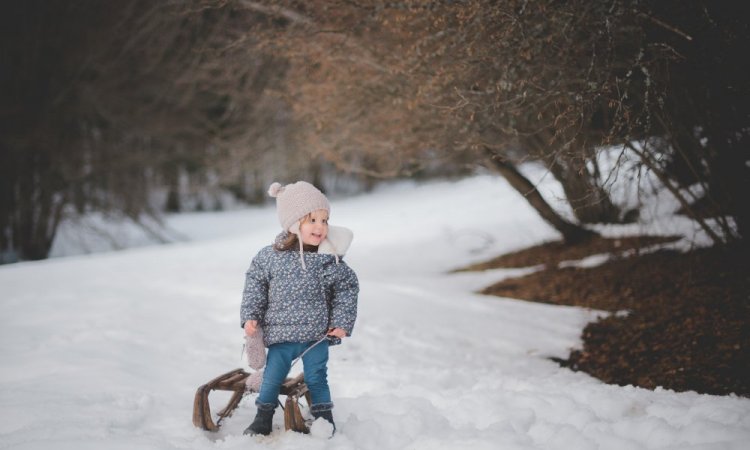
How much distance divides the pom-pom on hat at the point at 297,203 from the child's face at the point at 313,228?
0.04 meters

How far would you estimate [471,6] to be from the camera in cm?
392

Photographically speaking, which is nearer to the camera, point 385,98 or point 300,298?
point 300,298

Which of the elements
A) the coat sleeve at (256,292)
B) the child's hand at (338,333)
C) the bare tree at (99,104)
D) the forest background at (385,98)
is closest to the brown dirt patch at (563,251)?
the forest background at (385,98)

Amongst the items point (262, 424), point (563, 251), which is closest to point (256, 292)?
point (262, 424)

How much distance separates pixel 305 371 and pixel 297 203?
0.99 metres

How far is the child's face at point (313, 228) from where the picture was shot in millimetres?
3193

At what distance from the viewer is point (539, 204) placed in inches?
339

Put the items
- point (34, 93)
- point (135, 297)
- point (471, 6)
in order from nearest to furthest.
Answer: point (471, 6), point (135, 297), point (34, 93)

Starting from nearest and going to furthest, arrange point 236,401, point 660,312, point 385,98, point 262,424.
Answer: point 262,424, point 236,401, point 660,312, point 385,98

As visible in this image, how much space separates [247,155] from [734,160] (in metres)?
11.7

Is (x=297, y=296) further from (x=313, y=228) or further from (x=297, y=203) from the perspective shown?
(x=297, y=203)

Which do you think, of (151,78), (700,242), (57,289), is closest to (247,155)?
(151,78)

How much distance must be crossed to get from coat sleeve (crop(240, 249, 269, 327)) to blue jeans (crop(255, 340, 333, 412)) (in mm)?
227

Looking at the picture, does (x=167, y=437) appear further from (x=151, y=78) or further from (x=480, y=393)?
(x=151, y=78)
